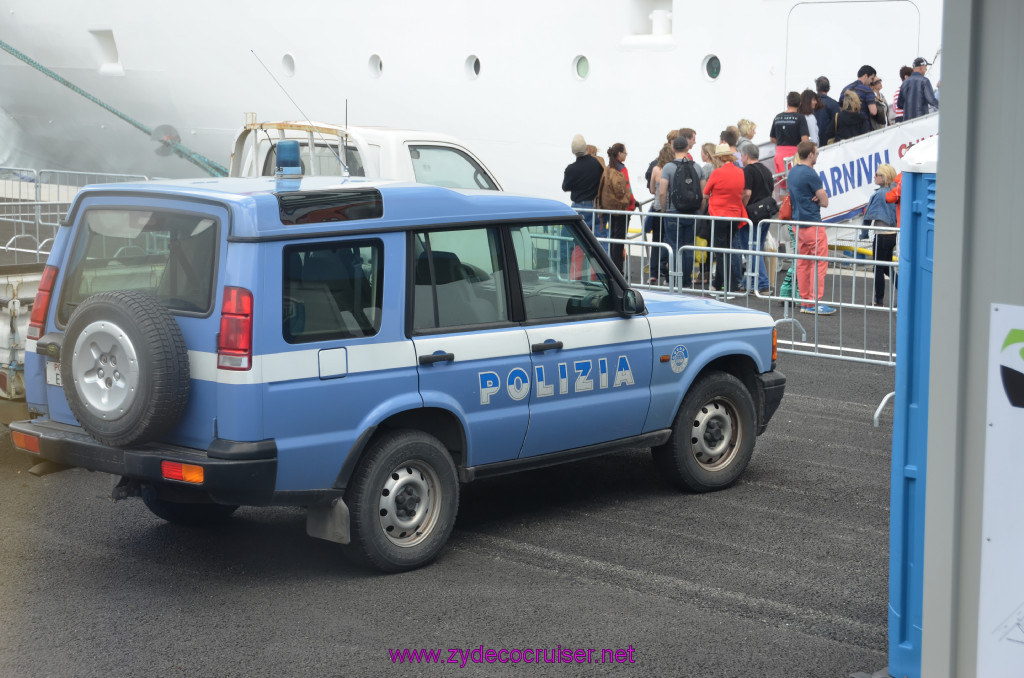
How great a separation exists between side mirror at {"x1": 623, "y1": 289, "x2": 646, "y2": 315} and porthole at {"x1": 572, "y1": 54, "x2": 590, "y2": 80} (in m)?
13.4

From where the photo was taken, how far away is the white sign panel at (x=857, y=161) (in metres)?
15.6

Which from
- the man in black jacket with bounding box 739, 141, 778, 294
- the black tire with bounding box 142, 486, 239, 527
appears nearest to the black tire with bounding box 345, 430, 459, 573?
→ the black tire with bounding box 142, 486, 239, 527

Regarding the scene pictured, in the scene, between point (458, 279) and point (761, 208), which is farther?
point (761, 208)

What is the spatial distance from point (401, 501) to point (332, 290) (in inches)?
41.8

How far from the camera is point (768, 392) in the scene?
7133mm

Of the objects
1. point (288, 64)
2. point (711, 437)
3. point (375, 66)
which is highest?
point (288, 64)

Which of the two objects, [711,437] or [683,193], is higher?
[683,193]

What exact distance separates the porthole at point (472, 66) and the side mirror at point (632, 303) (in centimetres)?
1451

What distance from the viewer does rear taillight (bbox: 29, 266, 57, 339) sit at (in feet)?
18.6

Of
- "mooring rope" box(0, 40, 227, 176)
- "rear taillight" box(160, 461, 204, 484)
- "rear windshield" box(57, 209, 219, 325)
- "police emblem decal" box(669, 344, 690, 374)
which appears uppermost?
"mooring rope" box(0, 40, 227, 176)

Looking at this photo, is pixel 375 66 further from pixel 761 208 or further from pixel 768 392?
pixel 768 392

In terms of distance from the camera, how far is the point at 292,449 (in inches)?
201

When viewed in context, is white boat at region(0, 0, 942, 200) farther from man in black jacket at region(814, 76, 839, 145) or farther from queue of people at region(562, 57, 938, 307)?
queue of people at region(562, 57, 938, 307)

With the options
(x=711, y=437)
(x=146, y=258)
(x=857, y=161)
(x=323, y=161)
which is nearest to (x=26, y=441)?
(x=146, y=258)
